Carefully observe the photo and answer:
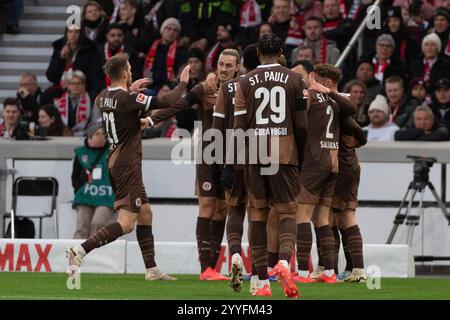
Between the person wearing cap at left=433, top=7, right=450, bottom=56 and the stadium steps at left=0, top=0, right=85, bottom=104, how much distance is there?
6.87 m

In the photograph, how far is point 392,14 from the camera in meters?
22.5

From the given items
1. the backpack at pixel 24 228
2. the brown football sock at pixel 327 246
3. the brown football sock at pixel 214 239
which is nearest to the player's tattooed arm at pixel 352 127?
the brown football sock at pixel 327 246

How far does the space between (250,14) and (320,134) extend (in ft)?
27.6

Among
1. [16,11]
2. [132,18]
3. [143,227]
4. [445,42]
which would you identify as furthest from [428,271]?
[16,11]

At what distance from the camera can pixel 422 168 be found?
19.2 meters

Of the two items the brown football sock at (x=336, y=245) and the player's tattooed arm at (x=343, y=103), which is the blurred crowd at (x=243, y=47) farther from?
the player's tattooed arm at (x=343, y=103)

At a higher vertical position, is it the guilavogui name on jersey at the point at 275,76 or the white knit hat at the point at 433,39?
the white knit hat at the point at 433,39

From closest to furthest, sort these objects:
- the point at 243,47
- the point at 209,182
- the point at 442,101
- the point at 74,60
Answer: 1. the point at 209,182
2. the point at 442,101
3. the point at 243,47
4. the point at 74,60

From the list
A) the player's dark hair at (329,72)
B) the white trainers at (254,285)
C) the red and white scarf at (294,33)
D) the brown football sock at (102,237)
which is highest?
the red and white scarf at (294,33)

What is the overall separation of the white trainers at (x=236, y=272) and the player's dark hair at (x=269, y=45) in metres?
1.86

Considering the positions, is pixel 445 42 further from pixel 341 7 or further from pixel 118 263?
pixel 118 263

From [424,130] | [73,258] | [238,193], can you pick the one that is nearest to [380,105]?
[424,130]

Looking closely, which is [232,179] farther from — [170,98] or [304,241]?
[304,241]

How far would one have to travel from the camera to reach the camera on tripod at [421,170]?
1922cm
